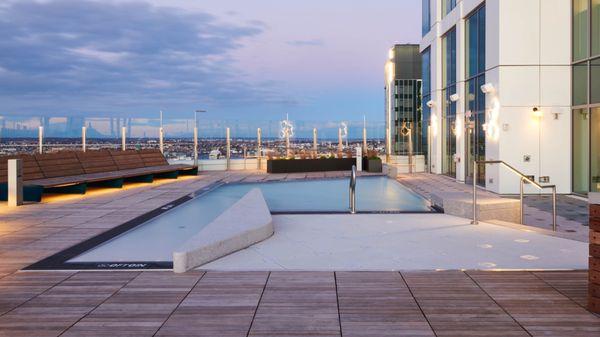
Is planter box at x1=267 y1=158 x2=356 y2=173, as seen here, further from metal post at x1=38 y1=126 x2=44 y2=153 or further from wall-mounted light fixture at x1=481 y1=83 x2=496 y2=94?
wall-mounted light fixture at x1=481 y1=83 x2=496 y2=94

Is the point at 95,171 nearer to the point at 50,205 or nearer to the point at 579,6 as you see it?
the point at 50,205

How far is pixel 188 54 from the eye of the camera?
119 feet

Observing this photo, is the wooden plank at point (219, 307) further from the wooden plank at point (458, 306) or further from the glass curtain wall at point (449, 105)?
the glass curtain wall at point (449, 105)

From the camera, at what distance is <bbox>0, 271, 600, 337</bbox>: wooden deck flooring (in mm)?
3207

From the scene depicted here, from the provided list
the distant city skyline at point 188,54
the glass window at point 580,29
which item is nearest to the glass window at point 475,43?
the glass window at point 580,29

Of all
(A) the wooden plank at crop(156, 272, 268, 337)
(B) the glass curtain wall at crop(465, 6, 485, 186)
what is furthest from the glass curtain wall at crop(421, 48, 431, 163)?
(A) the wooden plank at crop(156, 272, 268, 337)

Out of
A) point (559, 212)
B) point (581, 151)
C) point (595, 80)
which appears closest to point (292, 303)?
point (559, 212)

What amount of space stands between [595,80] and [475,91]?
3.55 meters

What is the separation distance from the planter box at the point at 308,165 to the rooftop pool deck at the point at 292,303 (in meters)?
13.4

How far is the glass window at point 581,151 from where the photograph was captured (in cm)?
1092

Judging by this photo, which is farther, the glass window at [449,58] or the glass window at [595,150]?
the glass window at [449,58]

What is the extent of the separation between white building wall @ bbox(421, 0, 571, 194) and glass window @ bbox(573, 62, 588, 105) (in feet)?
0.53

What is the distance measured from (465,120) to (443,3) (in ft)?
15.1

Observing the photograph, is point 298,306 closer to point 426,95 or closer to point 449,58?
point 449,58
